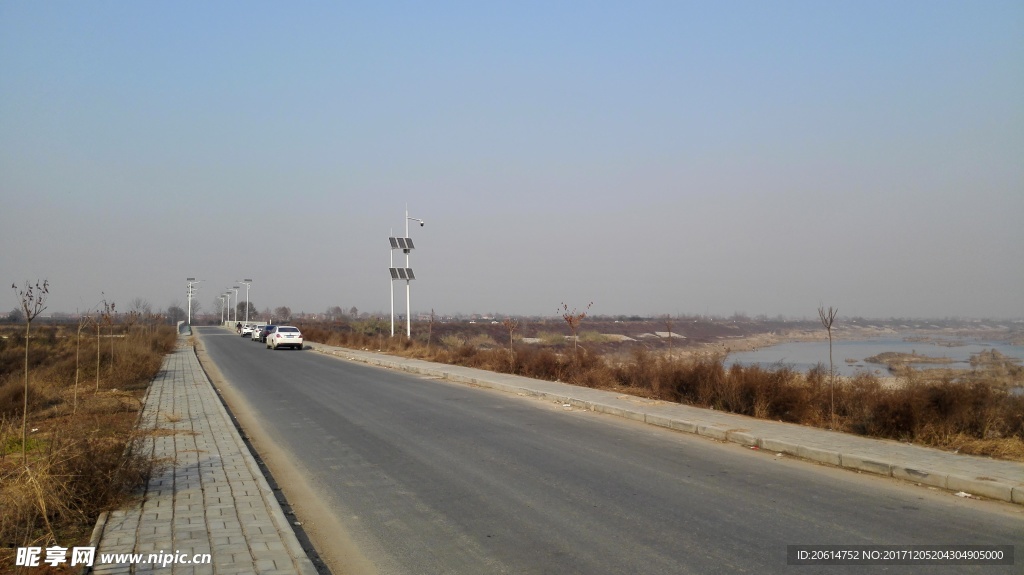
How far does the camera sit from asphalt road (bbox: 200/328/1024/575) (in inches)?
218

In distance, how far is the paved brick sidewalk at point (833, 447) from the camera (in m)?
7.77

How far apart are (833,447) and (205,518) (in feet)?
26.1

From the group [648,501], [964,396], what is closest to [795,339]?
[964,396]

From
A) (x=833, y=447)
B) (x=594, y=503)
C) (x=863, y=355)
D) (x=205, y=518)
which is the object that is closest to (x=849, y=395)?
(x=833, y=447)

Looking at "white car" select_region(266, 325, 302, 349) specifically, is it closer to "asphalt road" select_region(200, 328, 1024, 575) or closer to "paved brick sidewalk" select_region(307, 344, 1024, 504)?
"paved brick sidewalk" select_region(307, 344, 1024, 504)

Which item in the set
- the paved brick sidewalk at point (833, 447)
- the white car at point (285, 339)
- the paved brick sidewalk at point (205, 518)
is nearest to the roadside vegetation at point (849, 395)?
the paved brick sidewalk at point (833, 447)

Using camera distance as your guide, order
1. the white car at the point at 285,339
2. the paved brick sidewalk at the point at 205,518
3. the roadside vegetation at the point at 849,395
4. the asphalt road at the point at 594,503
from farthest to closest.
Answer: the white car at the point at 285,339 < the roadside vegetation at the point at 849,395 < the asphalt road at the point at 594,503 < the paved brick sidewalk at the point at 205,518

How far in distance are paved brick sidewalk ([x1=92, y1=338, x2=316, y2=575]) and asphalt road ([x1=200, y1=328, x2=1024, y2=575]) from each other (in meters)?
0.67

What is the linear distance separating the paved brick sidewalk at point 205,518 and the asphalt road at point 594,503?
0.67 meters

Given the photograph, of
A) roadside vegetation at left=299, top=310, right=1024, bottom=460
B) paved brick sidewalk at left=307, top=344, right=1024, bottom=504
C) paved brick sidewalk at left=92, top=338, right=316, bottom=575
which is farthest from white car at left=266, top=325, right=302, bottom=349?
paved brick sidewalk at left=92, top=338, right=316, bottom=575

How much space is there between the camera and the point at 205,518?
6.29 metres

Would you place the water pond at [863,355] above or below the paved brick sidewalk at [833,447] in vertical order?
below

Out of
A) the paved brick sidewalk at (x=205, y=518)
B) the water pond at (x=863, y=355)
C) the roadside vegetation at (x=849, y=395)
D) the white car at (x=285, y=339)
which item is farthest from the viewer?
the white car at (x=285, y=339)

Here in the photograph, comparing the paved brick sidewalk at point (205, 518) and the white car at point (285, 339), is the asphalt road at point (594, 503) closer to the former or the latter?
the paved brick sidewalk at point (205, 518)
